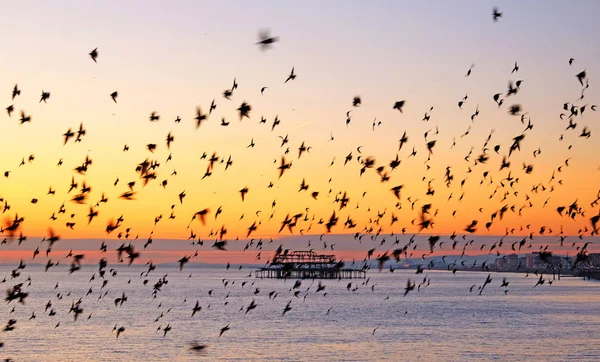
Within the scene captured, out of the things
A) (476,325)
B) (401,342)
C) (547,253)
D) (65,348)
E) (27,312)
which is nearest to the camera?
(547,253)

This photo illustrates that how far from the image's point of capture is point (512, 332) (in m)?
111

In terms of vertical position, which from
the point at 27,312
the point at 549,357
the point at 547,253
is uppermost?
the point at 27,312

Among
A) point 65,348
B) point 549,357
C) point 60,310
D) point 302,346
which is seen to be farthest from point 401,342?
point 60,310

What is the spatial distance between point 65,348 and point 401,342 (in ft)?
120

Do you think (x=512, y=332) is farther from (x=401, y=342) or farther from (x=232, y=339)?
(x=232, y=339)

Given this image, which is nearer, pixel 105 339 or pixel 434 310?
pixel 105 339

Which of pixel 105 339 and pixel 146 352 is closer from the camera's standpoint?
pixel 146 352

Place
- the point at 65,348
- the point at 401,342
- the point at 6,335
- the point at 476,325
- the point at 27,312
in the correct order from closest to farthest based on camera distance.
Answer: the point at 65,348 < the point at 401,342 < the point at 6,335 < the point at 476,325 < the point at 27,312

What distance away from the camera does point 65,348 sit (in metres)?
92.0

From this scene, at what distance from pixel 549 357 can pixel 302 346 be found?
2528 cm

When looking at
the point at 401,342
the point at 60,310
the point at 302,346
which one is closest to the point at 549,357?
the point at 401,342

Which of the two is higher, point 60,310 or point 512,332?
point 60,310

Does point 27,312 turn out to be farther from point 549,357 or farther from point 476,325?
point 549,357

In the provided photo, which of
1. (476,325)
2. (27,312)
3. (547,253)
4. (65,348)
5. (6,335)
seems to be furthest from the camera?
(27,312)
